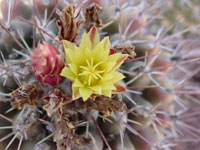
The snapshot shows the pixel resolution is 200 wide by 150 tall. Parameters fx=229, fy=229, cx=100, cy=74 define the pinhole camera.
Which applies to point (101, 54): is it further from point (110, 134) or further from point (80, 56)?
point (110, 134)

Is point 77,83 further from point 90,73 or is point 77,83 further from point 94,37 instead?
point 94,37

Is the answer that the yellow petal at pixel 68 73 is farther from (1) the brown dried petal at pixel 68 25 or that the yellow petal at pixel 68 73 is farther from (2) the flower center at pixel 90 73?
(1) the brown dried petal at pixel 68 25

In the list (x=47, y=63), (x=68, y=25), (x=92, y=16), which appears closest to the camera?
(x=47, y=63)

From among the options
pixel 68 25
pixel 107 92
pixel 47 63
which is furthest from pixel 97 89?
pixel 68 25

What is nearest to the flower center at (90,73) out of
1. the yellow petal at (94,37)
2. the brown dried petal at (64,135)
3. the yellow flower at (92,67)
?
the yellow flower at (92,67)

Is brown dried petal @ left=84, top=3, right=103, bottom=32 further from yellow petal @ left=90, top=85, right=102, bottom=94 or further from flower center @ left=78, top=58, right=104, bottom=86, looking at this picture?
yellow petal @ left=90, top=85, right=102, bottom=94

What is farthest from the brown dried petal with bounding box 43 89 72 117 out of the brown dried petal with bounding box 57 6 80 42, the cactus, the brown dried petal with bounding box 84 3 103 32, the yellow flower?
the brown dried petal with bounding box 84 3 103 32

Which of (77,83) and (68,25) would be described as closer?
(77,83)

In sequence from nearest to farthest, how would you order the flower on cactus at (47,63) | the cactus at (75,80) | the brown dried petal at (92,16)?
the flower on cactus at (47,63)
the cactus at (75,80)
the brown dried petal at (92,16)
